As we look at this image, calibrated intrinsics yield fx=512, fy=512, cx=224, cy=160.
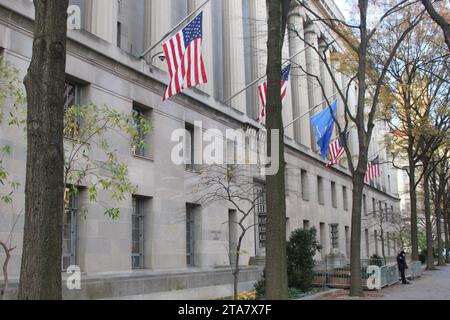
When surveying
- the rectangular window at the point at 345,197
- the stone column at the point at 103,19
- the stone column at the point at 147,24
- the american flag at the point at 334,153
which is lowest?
the rectangular window at the point at 345,197

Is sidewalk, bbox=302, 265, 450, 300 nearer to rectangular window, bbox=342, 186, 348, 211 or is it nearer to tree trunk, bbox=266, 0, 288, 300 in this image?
tree trunk, bbox=266, 0, 288, 300

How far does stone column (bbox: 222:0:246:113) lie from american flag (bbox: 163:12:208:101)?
31.1ft

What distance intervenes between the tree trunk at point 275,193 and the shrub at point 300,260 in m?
7.40

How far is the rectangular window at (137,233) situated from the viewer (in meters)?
18.4

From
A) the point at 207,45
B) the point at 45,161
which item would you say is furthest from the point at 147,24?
the point at 45,161

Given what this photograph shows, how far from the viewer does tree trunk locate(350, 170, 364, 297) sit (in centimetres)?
1834

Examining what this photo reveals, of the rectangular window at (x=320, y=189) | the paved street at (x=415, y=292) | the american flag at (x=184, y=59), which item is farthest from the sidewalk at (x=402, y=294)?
the rectangular window at (x=320, y=189)

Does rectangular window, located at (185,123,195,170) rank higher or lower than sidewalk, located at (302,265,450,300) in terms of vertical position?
higher

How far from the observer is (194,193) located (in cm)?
2159

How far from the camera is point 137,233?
61.5ft

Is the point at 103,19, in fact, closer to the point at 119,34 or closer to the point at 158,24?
the point at 119,34

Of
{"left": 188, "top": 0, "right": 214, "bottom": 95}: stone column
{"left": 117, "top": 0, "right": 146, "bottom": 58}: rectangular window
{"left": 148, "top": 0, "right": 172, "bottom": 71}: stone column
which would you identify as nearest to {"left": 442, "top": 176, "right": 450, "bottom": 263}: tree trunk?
{"left": 188, "top": 0, "right": 214, "bottom": 95}: stone column

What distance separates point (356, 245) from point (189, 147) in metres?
7.95

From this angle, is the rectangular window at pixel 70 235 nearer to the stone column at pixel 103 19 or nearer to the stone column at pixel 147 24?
the stone column at pixel 103 19
